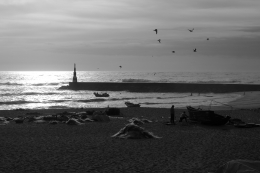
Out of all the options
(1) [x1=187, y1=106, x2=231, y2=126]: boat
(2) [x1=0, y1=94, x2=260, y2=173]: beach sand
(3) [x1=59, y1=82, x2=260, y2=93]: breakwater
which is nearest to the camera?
(2) [x1=0, y1=94, x2=260, y2=173]: beach sand

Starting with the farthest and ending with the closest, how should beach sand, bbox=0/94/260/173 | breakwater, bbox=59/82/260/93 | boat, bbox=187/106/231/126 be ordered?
1. breakwater, bbox=59/82/260/93
2. boat, bbox=187/106/231/126
3. beach sand, bbox=0/94/260/173

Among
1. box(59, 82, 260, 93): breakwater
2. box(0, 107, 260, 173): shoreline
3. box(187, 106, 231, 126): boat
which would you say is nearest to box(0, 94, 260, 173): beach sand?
box(0, 107, 260, 173): shoreline

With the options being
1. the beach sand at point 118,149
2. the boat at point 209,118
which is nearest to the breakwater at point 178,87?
the boat at point 209,118

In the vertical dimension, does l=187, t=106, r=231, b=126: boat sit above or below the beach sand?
above

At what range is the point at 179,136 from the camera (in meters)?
17.2

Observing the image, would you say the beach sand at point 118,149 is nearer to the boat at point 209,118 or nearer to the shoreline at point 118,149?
the shoreline at point 118,149

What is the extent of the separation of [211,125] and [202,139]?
5.14 metres

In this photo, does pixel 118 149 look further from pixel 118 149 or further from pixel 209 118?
pixel 209 118

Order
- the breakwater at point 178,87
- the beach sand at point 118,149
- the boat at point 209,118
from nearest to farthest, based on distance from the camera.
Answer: the beach sand at point 118,149, the boat at point 209,118, the breakwater at point 178,87

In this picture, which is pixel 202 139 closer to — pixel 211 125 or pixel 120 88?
pixel 211 125

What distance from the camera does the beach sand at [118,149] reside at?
11.2 meters

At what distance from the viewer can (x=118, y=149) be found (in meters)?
13.9

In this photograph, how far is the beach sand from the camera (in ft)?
36.9

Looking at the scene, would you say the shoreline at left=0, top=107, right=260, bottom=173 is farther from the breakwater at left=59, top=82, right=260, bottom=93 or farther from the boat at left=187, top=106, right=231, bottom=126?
the breakwater at left=59, top=82, right=260, bottom=93
